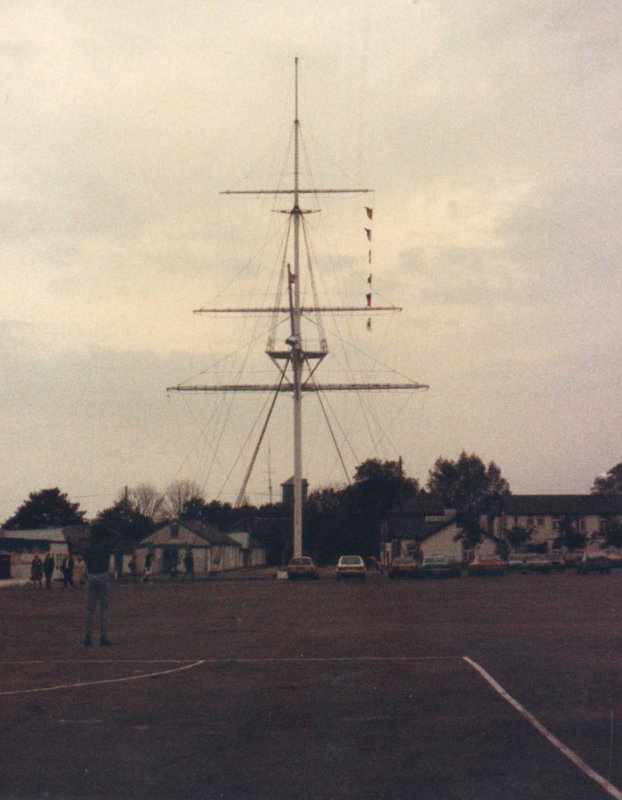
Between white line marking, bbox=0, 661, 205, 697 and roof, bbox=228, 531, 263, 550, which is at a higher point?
roof, bbox=228, 531, 263, 550

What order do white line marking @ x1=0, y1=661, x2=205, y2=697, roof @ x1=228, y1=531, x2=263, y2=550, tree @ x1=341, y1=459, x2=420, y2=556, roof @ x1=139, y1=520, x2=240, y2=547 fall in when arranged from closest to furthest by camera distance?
white line marking @ x1=0, y1=661, x2=205, y2=697 < roof @ x1=139, y1=520, x2=240, y2=547 < tree @ x1=341, y1=459, x2=420, y2=556 < roof @ x1=228, y1=531, x2=263, y2=550

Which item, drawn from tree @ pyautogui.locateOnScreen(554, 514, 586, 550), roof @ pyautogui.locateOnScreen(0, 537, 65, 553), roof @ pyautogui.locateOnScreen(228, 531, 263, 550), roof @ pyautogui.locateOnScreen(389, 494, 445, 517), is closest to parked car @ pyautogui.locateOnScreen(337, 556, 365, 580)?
roof @ pyautogui.locateOnScreen(0, 537, 65, 553)

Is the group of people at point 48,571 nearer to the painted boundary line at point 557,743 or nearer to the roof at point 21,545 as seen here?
the roof at point 21,545

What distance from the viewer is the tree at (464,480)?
15975 centimetres

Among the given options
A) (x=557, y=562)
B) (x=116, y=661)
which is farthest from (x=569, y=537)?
(x=116, y=661)

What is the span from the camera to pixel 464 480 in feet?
529

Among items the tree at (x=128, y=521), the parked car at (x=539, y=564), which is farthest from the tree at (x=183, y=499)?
the parked car at (x=539, y=564)

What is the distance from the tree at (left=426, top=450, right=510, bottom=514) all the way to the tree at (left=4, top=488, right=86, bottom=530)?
63091 millimetres

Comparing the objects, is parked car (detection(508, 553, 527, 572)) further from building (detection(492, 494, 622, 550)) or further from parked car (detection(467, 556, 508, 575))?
building (detection(492, 494, 622, 550))

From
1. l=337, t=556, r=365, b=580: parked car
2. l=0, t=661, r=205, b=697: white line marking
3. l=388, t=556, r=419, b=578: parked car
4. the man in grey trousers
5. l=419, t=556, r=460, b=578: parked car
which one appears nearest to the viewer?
l=0, t=661, r=205, b=697: white line marking

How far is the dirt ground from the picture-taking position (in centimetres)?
638

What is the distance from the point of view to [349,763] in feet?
22.4

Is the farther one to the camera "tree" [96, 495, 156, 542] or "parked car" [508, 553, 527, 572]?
"tree" [96, 495, 156, 542]

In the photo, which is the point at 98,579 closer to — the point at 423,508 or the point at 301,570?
the point at 301,570
